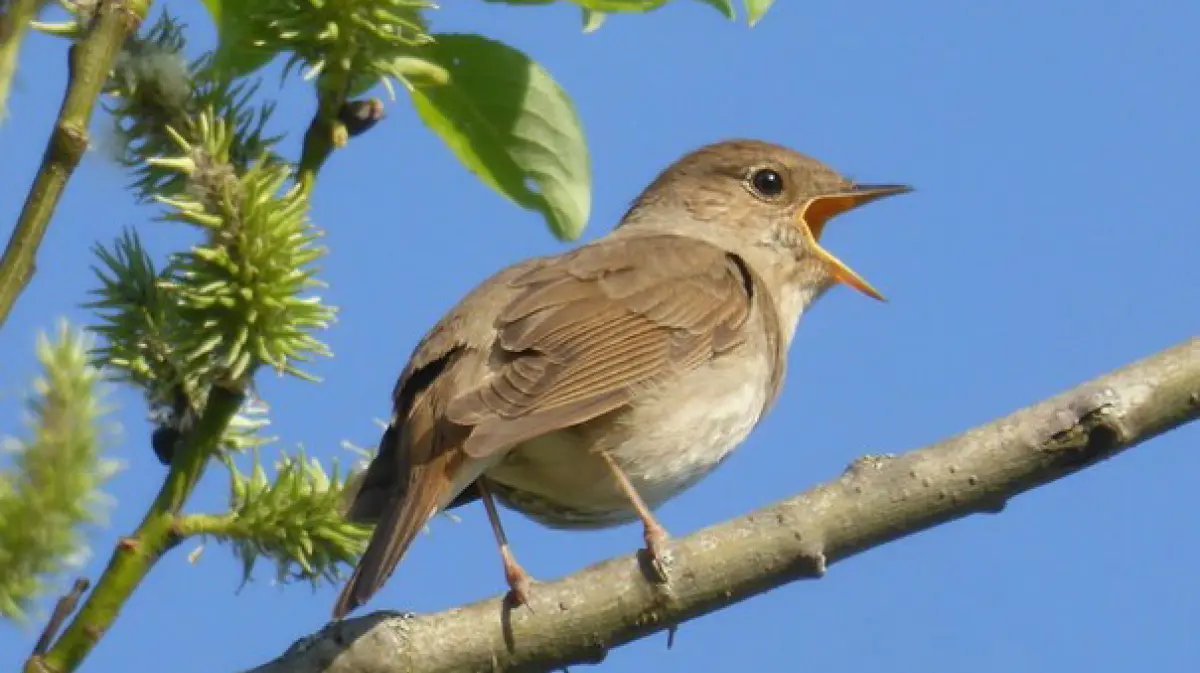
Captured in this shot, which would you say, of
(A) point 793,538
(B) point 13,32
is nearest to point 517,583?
(A) point 793,538

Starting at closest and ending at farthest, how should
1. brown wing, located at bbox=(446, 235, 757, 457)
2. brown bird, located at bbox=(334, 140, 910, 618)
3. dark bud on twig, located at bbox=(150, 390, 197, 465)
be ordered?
dark bud on twig, located at bbox=(150, 390, 197, 465) → brown bird, located at bbox=(334, 140, 910, 618) → brown wing, located at bbox=(446, 235, 757, 457)

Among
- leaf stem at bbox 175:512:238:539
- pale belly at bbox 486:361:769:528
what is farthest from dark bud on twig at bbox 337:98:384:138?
pale belly at bbox 486:361:769:528

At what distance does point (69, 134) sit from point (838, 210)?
14.7ft

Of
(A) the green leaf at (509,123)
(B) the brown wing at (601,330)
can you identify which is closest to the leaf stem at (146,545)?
(A) the green leaf at (509,123)

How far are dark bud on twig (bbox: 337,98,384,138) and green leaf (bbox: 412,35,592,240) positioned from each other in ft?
0.37

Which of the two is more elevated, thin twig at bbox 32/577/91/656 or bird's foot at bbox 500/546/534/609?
thin twig at bbox 32/577/91/656

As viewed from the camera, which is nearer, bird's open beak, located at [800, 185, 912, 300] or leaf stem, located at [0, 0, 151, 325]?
leaf stem, located at [0, 0, 151, 325]

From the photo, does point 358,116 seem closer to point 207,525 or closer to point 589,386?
point 207,525

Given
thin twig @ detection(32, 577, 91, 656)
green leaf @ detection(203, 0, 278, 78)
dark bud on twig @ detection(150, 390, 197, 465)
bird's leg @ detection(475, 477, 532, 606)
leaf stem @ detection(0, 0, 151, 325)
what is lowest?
bird's leg @ detection(475, 477, 532, 606)

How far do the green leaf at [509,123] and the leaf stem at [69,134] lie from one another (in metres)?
0.66

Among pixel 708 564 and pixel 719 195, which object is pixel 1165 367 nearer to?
Result: pixel 708 564

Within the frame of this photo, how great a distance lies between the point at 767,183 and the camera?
5992 millimetres

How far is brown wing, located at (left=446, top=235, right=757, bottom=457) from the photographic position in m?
3.76

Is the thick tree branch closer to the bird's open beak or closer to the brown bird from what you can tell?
the brown bird
